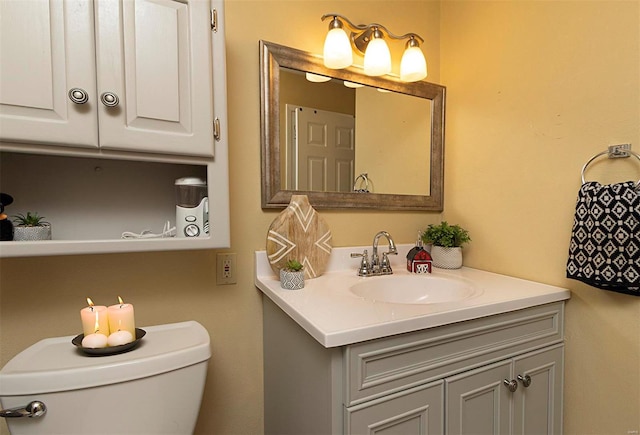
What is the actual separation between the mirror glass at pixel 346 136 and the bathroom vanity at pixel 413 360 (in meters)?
0.35

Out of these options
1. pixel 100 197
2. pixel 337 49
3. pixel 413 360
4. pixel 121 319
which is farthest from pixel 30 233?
pixel 337 49

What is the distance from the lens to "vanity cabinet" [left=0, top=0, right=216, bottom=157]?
69 centimetres

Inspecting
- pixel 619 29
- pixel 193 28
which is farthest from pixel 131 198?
pixel 619 29

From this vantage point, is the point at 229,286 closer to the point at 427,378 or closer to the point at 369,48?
the point at 427,378

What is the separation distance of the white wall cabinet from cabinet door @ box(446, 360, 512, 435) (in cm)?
A: 77

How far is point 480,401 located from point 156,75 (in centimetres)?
124

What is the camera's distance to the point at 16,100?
685 mm

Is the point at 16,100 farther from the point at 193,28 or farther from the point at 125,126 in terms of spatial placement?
the point at 193,28

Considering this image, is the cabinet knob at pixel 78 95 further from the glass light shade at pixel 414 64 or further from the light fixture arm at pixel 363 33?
the glass light shade at pixel 414 64

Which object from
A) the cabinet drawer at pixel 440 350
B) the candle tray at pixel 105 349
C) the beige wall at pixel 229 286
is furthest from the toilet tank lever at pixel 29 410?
the cabinet drawer at pixel 440 350

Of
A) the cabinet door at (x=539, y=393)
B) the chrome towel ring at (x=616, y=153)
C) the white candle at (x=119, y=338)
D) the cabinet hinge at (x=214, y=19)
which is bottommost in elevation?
the cabinet door at (x=539, y=393)

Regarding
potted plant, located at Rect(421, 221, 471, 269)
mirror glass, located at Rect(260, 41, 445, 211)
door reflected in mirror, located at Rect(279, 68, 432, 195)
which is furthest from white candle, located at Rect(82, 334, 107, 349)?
potted plant, located at Rect(421, 221, 471, 269)

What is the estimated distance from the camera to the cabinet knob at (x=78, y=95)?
72cm

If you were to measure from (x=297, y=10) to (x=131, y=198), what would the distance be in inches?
36.7
